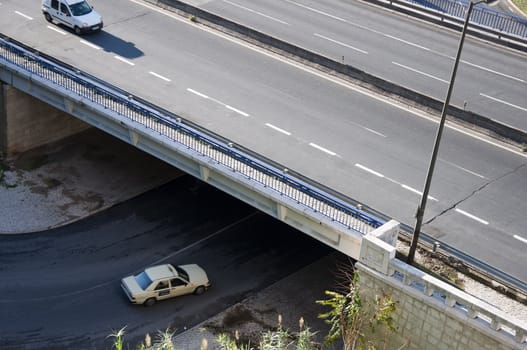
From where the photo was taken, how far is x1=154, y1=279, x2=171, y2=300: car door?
2988 centimetres

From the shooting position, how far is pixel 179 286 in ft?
99.1

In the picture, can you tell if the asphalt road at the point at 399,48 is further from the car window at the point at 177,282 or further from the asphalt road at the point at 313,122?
the car window at the point at 177,282

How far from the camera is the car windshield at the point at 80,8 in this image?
130 feet

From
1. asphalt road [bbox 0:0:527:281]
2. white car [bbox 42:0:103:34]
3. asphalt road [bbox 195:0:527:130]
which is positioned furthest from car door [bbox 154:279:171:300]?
white car [bbox 42:0:103:34]

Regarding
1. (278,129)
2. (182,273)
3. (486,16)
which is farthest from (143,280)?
(486,16)

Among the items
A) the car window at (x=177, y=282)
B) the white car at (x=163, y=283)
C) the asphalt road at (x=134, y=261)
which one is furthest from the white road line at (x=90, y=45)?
the car window at (x=177, y=282)

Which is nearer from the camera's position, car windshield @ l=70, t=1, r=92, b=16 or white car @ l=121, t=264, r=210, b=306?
white car @ l=121, t=264, r=210, b=306

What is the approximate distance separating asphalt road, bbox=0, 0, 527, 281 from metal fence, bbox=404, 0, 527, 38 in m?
10.7

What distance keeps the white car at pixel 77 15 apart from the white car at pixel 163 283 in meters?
14.1

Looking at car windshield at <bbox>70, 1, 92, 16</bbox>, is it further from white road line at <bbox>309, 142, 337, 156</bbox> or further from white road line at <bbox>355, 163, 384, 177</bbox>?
white road line at <bbox>355, 163, 384, 177</bbox>

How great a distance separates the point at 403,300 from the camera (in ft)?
81.8

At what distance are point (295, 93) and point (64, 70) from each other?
9.43 meters

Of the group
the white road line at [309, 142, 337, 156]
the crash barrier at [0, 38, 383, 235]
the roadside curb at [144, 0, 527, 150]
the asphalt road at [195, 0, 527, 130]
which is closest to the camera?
the crash barrier at [0, 38, 383, 235]

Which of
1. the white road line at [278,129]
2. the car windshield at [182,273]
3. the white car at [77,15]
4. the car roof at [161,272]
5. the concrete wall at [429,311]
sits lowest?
the car windshield at [182,273]
